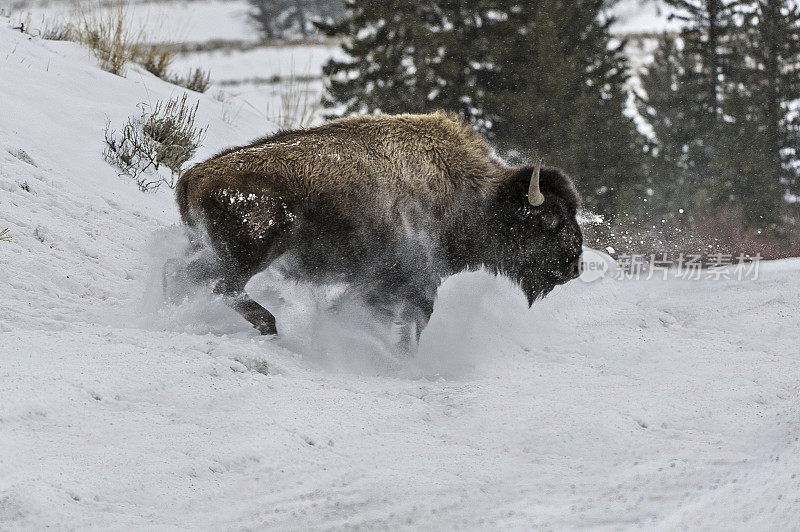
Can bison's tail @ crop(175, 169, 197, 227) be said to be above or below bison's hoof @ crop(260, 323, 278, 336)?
above

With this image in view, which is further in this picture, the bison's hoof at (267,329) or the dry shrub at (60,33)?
the dry shrub at (60,33)

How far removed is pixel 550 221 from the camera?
5.57 metres

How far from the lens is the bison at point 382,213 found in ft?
15.7

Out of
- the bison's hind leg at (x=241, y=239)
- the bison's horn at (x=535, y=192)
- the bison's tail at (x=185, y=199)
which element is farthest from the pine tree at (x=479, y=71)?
the bison's hind leg at (x=241, y=239)

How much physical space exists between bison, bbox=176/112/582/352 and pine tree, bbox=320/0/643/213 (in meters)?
9.80

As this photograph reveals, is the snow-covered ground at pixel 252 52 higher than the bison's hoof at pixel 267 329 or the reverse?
higher

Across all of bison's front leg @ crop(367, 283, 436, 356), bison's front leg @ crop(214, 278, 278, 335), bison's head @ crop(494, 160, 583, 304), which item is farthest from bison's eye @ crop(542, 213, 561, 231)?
bison's front leg @ crop(214, 278, 278, 335)

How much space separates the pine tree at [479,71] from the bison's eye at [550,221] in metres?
9.78

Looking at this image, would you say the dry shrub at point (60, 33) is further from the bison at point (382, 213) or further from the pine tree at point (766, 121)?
the pine tree at point (766, 121)

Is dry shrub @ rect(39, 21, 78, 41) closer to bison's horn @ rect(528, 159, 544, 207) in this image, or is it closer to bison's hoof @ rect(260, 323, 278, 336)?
bison's hoof @ rect(260, 323, 278, 336)

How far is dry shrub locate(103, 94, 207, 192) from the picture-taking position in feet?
22.1

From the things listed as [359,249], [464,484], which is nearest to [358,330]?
[359,249]

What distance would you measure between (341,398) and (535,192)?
6.53ft

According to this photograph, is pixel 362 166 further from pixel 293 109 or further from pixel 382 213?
pixel 293 109
